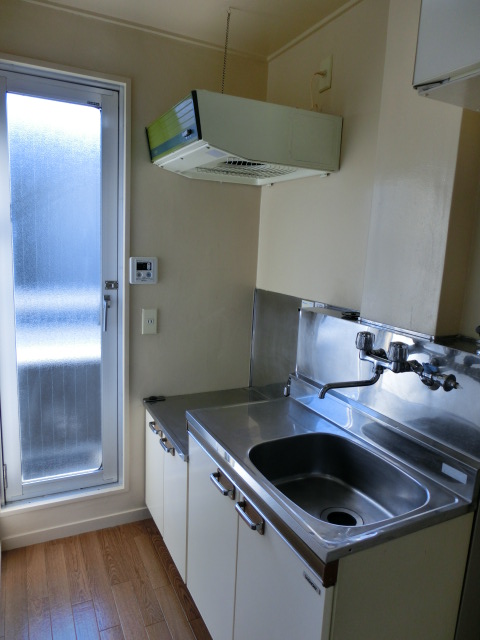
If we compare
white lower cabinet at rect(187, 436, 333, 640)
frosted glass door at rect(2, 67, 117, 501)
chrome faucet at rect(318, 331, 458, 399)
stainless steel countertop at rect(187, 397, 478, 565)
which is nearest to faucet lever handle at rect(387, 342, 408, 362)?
chrome faucet at rect(318, 331, 458, 399)

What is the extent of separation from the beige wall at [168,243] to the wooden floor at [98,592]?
0.47ft

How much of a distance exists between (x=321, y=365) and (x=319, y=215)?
693 mm

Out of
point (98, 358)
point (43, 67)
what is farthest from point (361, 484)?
point (43, 67)

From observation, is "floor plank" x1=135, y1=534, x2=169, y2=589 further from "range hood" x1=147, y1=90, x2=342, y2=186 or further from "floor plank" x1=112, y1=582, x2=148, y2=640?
"range hood" x1=147, y1=90, x2=342, y2=186

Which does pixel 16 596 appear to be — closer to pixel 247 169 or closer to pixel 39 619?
pixel 39 619

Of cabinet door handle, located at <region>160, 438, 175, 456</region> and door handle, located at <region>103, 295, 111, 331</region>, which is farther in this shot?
door handle, located at <region>103, 295, 111, 331</region>

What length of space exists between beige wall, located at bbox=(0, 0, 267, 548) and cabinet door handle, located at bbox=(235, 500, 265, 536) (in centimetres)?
119

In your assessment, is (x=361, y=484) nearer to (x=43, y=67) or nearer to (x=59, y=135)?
(x=59, y=135)

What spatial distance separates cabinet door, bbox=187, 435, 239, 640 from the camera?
151 centimetres

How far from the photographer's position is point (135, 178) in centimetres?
223

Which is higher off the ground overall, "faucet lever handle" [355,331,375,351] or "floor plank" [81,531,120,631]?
"faucet lever handle" [355,331,375,351]

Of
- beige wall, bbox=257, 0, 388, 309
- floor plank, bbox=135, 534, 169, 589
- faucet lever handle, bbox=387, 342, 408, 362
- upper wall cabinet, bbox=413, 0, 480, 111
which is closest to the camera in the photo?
upper wall cabinet, bbox=413, 0, 480, 111

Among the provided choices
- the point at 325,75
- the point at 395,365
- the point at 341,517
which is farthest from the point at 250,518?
the point at 325,75

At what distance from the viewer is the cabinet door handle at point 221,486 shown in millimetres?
1449
